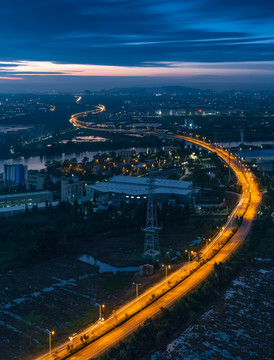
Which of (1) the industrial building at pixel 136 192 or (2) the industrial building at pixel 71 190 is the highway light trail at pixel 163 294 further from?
(2) the industrial building at pixel 71 190

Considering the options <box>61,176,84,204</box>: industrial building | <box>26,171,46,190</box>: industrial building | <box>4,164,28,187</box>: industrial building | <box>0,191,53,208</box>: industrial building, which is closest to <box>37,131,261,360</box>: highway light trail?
<box>61,176,84,204</box>: industrial building

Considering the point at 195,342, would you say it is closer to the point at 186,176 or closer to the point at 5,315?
the point at 5,315

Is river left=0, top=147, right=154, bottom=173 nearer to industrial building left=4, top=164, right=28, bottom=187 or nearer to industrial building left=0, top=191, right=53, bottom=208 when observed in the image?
industrial building left=4, top=164, right=28, bottom=187

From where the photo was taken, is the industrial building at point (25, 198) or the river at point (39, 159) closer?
the industrial building at point (25, 198)

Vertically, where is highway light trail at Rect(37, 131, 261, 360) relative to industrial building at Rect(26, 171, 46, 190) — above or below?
below

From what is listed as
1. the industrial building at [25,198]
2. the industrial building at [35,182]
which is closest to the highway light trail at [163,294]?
the industrial building at [25,198]

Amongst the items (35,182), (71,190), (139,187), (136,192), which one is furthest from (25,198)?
(139,187)
